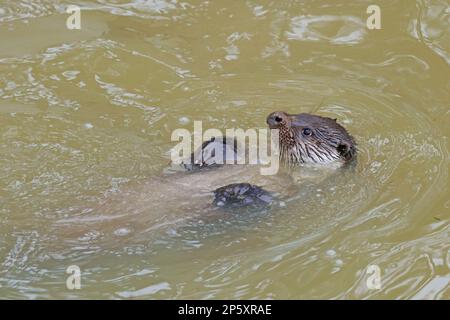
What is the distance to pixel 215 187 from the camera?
5.41 meters

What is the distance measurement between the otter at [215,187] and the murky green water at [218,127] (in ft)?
0.10

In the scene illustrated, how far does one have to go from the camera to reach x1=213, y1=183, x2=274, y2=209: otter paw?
5070mm

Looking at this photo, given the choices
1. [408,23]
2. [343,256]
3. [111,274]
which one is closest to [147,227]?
[111,274]

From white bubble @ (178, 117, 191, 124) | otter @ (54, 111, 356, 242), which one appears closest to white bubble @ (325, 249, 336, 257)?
otter @ (54, 111, 356, 242)

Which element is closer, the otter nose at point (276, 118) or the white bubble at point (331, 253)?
the white bubble at point (331, 253)

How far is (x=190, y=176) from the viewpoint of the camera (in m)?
5.43

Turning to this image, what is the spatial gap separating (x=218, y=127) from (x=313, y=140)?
1016 mm

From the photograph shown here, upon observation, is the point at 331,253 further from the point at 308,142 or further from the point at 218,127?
the point at 218,127

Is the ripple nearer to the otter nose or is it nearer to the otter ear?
the otter ear

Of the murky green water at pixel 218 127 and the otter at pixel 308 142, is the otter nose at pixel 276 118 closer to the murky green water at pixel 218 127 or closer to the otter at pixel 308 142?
the otter at pixel 308 142

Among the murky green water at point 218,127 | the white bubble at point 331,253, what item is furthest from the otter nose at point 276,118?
the white bubble at point 331,253

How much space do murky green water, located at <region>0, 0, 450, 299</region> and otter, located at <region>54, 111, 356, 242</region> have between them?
0.03m

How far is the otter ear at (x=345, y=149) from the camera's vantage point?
5.45m
